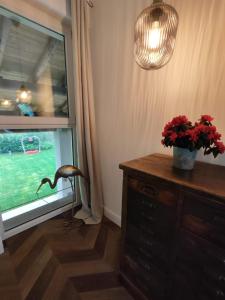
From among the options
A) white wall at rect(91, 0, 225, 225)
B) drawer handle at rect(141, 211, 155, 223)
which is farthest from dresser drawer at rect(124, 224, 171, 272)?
white wall at rect(91, 0, 225, 225)

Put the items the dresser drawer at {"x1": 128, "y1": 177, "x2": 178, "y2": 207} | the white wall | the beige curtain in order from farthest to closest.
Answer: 1. the beige curtain
2. the white wall
3. the dresser drawer at {"x1": 128, "y1": 177, "x2": 178, "y2": 207}

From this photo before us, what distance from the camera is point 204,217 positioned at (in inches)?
27.0

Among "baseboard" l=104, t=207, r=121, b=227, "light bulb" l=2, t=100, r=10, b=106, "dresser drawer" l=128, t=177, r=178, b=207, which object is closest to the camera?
"dresser drawer" l=128, t=177, r=178, b=207

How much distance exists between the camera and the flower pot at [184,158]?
90 cm

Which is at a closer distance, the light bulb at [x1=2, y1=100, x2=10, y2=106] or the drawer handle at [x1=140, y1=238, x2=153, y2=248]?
the drawer handle at [x1=140, y1=238, x2=153, y2=248]

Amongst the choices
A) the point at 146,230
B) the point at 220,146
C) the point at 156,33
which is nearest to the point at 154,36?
the point at 156,33

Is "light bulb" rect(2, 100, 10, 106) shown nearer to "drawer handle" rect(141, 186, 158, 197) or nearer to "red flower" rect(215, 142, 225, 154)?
"drawer handle" rect(141, 186, 158, 197)

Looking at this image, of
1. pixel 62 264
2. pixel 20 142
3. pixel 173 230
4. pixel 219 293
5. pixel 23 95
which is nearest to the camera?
pixel 219 293

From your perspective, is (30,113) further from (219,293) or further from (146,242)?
(219,293)

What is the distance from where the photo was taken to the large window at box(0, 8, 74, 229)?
1439 mm

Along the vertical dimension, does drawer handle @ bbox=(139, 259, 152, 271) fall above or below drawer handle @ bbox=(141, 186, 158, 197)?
below

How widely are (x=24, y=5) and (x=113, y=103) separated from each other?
113 cm

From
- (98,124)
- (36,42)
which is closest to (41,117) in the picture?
(98,124)

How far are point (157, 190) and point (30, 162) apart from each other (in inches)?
60.3
